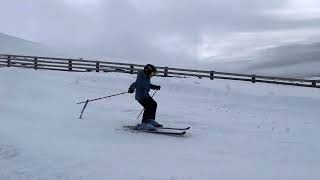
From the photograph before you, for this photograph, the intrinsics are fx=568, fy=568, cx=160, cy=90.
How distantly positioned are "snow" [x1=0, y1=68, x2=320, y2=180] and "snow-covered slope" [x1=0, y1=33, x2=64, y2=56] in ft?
174

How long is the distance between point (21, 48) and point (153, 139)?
7279cm

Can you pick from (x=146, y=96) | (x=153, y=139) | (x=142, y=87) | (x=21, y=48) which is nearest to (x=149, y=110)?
(x=146, y=96)

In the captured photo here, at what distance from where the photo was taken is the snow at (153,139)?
1039 cm

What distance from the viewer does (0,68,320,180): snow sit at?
1039 cm

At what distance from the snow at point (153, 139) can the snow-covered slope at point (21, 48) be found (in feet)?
174

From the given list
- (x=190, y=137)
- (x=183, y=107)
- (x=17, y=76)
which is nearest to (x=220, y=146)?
(x=190, y=137)

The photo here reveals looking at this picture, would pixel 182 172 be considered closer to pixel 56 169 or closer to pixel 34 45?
pixel 56 169

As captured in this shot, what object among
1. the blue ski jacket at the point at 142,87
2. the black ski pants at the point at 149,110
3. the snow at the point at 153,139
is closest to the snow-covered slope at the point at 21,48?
the snow at the point at 153,139

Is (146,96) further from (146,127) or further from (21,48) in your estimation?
(21,48)

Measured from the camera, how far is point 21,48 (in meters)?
83.2

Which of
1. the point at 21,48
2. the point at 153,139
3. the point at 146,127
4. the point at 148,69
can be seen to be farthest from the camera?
the point at 21,48

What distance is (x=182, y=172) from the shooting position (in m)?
10.2

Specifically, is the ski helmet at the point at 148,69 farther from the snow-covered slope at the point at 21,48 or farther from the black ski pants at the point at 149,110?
the snow-covered slope at the point at 21,48

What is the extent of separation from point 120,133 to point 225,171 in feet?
14.4
